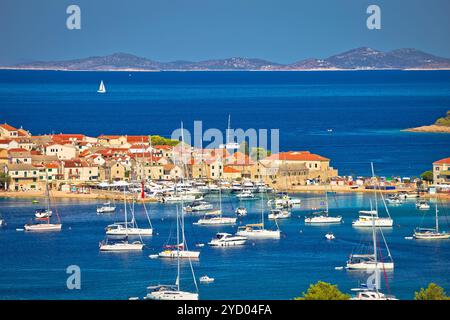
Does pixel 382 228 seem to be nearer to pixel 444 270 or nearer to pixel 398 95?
pixel 444 270

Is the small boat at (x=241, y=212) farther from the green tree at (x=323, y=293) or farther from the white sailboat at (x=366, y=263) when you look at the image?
the green tree at (x=323, y=293)

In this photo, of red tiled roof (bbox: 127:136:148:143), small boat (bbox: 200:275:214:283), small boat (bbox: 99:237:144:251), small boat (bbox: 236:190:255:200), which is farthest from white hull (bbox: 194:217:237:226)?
red tiled roof (bbox: 127:136:148:143)

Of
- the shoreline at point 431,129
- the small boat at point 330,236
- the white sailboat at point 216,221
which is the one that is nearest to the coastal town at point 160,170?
the white sailboat at point 216,221

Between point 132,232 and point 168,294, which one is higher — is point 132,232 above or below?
above

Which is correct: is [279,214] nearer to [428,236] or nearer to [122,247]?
[428,236]

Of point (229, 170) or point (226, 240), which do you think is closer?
point (226, 240)

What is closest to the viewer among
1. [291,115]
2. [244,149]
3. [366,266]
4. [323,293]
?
[323,293]

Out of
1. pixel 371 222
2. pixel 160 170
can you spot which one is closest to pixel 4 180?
pixel 160 170
